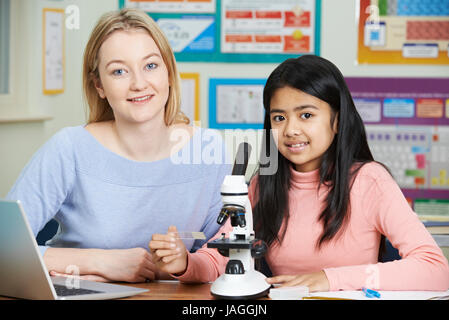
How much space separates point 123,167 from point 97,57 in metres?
0.22

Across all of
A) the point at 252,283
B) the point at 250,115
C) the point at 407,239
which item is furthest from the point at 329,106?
the point at 250,115

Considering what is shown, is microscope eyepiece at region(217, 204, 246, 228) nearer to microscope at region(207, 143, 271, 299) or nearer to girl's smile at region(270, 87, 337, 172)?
microscope at region(207, 143, 271, 299)

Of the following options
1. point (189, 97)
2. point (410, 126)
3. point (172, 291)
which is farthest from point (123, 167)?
point (410, 126)

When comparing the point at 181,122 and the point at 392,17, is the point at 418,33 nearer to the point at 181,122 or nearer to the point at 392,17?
the point at 392,17

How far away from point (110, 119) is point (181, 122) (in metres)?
0.15

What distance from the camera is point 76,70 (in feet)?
6.69

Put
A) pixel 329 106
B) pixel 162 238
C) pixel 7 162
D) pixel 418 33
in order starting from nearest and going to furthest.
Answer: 1. pixel 162 238
2. pixel 329 106
3. pixel 7 162
4. pixel 418 33

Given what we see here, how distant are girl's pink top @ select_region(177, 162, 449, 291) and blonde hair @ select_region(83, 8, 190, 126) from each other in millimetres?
246

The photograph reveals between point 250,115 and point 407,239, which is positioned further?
point 250,115

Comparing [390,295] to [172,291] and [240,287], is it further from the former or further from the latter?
[172,291]

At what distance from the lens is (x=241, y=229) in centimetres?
87

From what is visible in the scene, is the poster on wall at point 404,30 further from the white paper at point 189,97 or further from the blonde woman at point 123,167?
the blonde woman at point 123,167
